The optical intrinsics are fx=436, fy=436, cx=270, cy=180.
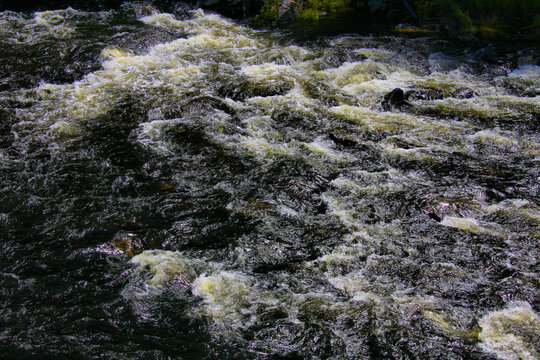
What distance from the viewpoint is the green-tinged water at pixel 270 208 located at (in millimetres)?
3898

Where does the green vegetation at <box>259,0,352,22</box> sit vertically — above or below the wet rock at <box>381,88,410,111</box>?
above

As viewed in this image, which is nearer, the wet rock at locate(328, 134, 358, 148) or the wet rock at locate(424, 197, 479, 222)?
the wet rock at locate(424, 197, 479, 222)

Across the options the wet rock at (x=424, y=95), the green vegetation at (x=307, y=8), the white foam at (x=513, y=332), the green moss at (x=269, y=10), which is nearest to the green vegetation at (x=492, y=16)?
the green vegetation at (x=307, y=8)

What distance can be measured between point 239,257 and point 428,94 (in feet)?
17.5

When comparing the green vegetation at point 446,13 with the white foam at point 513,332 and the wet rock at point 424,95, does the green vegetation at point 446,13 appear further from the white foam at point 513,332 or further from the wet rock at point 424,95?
the white foam at point 513,332

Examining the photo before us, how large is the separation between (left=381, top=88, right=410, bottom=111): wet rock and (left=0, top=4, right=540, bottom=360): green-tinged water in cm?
16

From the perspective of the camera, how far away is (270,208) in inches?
214

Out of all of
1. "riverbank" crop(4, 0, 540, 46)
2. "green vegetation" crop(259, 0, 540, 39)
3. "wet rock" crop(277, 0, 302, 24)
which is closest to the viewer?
"green vegetation" crop(259, 0, 540, 39)

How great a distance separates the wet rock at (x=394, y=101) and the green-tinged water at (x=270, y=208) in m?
0.16

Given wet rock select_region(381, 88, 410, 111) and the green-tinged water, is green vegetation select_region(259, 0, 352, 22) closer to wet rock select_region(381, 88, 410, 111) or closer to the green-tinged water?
the green-tinged water

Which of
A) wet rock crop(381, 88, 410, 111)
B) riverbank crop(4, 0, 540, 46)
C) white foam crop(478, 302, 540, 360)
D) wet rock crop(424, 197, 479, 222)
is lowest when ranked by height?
white foam crop(478, 302, 540, 360)

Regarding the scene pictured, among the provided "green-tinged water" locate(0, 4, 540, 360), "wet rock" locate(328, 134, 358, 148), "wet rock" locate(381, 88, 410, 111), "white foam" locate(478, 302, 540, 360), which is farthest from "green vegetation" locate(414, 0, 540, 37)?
"white foam" locate(478, 302, 540, 360)

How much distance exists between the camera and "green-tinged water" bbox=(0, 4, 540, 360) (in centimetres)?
390

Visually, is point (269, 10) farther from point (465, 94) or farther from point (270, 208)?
point (270, 208)
